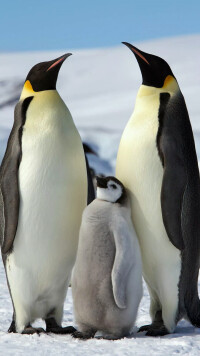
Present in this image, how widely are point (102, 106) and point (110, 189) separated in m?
19.1

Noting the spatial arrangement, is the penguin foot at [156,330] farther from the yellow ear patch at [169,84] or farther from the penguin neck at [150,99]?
the yellow ear patch at [169,84]

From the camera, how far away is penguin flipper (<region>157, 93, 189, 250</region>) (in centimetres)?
314

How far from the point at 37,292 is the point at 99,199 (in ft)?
1.96

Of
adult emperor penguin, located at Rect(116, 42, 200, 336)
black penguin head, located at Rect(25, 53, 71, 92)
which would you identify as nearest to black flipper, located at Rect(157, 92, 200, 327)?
adult emperor penguin, located at Rect(116, 42, 200, 336)

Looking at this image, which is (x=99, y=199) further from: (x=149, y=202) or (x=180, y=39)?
(x=180, y=39)

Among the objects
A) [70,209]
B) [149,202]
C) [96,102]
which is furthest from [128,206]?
[96,102]

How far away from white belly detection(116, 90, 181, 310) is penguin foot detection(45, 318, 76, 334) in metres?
0.48

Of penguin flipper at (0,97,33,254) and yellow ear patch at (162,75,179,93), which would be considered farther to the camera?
yellow ear patch at (162,75,179,93)

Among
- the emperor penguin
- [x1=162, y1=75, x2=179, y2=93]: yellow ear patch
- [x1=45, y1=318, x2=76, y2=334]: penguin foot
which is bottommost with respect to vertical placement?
[x1=45, y1=318, x2=76, y2=334]: penguin foot

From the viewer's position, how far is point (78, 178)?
335 centimetres

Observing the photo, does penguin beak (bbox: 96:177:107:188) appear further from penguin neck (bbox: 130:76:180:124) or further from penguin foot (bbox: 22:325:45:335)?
penguin foot (bbox: 22:325:45:335)

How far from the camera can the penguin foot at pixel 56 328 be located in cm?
331

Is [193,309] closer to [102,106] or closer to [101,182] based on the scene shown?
[101,182]

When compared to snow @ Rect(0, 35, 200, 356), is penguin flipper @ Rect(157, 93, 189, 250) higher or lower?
higher
